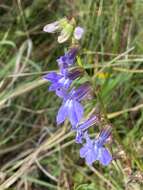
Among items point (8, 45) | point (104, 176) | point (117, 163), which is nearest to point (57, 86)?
point (117, 163)

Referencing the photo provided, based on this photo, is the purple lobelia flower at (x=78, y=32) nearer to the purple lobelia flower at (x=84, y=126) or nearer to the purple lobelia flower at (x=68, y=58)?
the purple lobelia flower at (x=68, y=58)

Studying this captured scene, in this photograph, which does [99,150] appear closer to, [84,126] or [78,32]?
[84,126]

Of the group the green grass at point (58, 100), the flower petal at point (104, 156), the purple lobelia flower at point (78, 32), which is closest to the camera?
the purple lobelia flower at point (78, 32)

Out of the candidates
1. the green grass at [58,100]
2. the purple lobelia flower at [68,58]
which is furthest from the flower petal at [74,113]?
the green grass at [58,100]

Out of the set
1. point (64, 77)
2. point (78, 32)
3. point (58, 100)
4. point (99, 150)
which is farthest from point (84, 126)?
point (58, 100)

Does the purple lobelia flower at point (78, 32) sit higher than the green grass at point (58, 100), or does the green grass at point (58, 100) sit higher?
the purple lobelia flower at point (78, 32)
